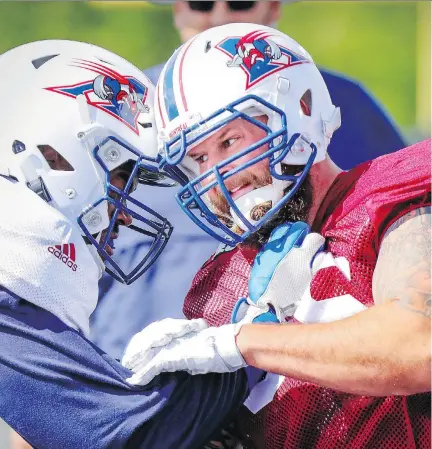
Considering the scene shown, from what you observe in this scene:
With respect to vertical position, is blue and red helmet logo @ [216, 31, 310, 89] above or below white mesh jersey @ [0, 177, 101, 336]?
above

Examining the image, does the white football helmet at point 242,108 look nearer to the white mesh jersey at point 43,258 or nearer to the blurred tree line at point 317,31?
the white mesh jersey at point 43,258

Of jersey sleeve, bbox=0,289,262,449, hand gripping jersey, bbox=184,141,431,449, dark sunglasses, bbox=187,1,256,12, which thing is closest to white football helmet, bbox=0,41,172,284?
jersey sleeve, bbox=0,289,262,449

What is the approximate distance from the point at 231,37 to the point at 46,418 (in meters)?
1.03

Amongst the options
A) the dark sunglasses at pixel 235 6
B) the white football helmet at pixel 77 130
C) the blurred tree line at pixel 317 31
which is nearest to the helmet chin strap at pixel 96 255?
the white football helmet at pixel 77 130

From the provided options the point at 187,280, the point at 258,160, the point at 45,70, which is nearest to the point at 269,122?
the point at 258,160

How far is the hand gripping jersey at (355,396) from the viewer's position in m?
2.24

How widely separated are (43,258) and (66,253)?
2.5 inches

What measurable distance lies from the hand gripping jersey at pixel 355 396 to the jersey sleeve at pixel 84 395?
0.45 feet

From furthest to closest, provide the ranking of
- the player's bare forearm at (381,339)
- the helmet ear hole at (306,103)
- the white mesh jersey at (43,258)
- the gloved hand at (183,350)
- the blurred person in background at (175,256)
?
the blurred person in background at (175,256), the helmet ear hole at (306,103), the white mesh jersey at (43,258), the gloved hand at (183,350), the player's bare forearm at (381,339)

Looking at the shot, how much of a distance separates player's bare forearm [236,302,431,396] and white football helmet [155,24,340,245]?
413 millimetres

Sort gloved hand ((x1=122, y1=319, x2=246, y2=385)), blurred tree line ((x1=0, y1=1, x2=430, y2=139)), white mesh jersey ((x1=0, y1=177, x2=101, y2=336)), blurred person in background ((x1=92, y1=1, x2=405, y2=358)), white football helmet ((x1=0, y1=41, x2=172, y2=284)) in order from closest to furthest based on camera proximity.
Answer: gloved hand ((x1=122, y1=319, x2=246, y2=385)), white mesh jersey ((x1=0, y1=177, x2=101, y2=336)), white football helmet ((x1=0, y1=41, x2=172, y2=284)), blurred person in background ((x1=92, y1=1, x2=405, y2=358)), blurred tree line ((x1=0, y1=1, x2=430, y2=139))

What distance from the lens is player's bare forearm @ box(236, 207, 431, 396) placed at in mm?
2057

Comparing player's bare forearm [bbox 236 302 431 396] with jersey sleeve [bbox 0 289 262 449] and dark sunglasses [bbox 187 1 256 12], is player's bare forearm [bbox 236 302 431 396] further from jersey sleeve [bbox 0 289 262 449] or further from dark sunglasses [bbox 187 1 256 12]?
dark sunglasses [bbox 187 1 256 12]

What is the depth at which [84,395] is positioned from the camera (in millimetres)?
2293
